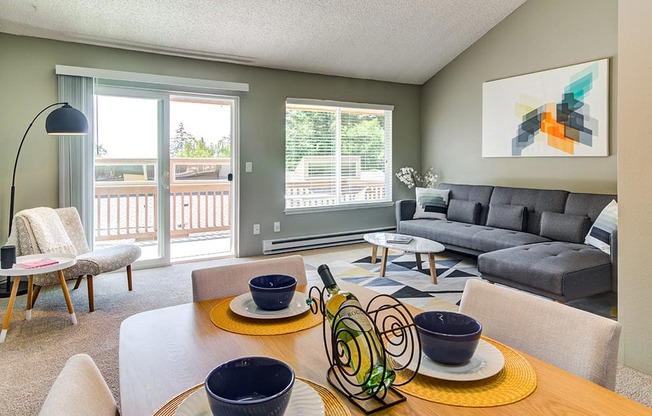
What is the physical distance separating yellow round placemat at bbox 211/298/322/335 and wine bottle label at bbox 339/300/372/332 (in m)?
0.31

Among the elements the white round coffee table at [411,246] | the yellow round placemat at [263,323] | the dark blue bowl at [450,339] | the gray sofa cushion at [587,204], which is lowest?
the white round coffee table at [411,246]

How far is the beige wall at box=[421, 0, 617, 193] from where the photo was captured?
442 centimetres

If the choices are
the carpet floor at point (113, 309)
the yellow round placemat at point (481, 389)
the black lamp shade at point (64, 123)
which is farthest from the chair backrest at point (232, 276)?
the black lamp shade at point (64, 123)

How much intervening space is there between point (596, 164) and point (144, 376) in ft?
15.9

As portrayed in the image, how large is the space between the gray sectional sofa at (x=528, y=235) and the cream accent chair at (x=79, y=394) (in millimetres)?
3056

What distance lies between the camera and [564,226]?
13.7 ft

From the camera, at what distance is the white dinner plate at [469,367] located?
2.78ft

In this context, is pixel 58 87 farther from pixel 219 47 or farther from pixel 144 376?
pixel 144 376

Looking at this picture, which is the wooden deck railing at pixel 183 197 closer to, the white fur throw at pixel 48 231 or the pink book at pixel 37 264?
the white fur throw at pixel 48 231

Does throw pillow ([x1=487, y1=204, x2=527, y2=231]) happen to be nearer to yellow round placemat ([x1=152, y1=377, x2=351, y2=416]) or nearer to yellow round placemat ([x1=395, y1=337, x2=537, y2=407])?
yellow round placemat ([x1=395, y1=337, x2=537, y2=407])

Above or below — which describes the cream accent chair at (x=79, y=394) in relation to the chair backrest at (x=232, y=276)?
below

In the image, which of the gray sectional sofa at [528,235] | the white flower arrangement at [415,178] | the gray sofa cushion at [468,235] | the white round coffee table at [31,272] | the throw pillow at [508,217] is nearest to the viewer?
the white round coffee table at [31,272]

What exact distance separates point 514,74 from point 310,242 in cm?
327

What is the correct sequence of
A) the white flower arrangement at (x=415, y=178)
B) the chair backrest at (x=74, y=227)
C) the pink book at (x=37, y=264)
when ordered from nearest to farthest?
the pink book at (x=37, y=264)
the chair backrest at (x=74, y=227)
the white flower arrangement at (x=415, y=178)
